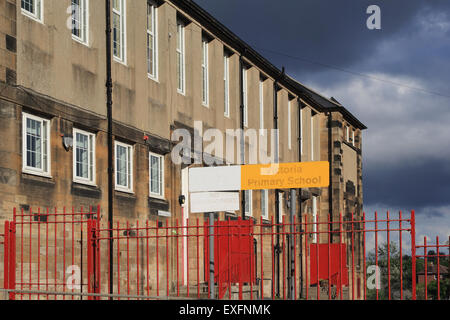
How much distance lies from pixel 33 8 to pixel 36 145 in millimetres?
3173

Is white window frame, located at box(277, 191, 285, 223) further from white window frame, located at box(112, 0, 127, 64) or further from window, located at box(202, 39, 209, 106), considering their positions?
white window frame, located at box(112, 0, 127, 64)

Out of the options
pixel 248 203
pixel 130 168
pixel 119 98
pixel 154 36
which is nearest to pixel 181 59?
pixel 154 36

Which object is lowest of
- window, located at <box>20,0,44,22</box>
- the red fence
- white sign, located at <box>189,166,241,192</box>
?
the red fence

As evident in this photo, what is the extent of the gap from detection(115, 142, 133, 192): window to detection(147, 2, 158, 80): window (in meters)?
2.83

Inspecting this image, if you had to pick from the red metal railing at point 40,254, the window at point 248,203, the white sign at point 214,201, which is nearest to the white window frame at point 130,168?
the red metal railing at point 40,254

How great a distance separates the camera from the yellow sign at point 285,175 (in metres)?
13.4

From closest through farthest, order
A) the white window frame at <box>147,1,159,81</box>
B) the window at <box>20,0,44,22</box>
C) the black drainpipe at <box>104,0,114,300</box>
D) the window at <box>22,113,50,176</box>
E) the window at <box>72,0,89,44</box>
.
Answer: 1. the window at <box>22,113,50,176</box>
2. the window at <box>20,0,44,22</box>
3. the window at <box>72,0,89,44</box>
4. the black drainpipe at <box>104,0,114,300</box>
5. the white window frame at <box>147,1,159,81</box>

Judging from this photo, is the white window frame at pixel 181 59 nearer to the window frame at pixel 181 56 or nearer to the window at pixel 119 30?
the window frame at pixel 181 56

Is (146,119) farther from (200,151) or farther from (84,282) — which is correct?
(84,282)

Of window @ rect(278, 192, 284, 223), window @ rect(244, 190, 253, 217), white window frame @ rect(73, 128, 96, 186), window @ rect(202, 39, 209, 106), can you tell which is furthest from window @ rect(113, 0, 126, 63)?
window @ rect(278, 192, 284, 223)

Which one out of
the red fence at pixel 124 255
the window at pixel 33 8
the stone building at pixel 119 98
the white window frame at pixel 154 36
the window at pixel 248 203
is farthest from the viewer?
the window at pixel 248 203

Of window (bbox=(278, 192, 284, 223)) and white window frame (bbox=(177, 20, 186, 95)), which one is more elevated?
white window frame (bbox=(177, 20, 186, 95))

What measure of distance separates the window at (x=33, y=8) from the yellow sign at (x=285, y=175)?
22.8ft

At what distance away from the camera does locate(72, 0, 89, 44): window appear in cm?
1938
